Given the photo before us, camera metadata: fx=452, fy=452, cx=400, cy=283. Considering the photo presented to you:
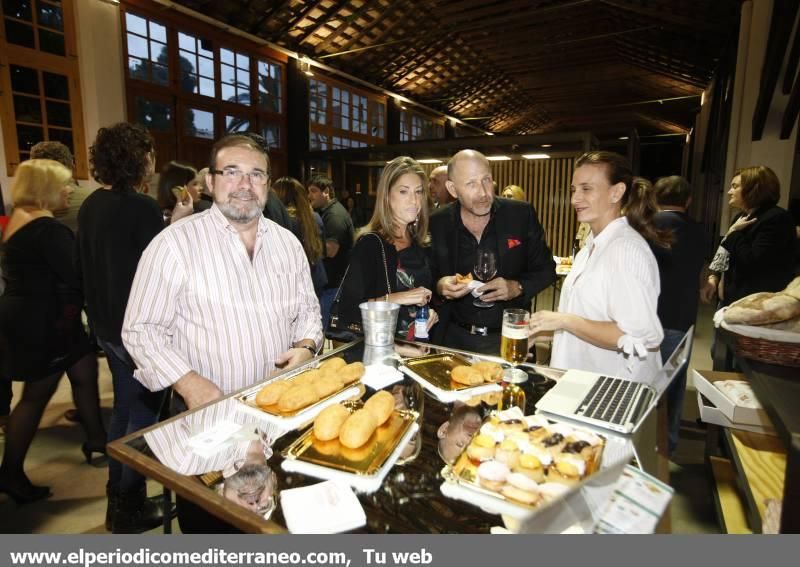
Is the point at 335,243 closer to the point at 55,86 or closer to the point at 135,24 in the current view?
the point at 55,86

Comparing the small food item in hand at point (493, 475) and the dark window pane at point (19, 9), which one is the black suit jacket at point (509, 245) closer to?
the small food item in hand at point (493, 475)

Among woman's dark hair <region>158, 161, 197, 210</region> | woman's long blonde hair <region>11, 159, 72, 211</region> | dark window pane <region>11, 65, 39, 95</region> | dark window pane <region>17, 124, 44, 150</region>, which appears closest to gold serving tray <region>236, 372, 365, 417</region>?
woman's long blonde hair <region>11, 159, 72, 211</region>

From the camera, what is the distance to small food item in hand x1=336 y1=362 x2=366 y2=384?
135 cm

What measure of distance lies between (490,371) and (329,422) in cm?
57

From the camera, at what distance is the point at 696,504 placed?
2592 millimetres

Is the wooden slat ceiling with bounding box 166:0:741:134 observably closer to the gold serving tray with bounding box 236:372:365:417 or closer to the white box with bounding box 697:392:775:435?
the white box with bounding box 697:392:775:435

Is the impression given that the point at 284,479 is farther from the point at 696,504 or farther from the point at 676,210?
the point at 676,210

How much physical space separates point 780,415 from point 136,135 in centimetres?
296

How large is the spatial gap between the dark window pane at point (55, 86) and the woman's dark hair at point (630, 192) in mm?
7931

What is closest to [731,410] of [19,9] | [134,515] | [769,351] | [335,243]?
[769,351]

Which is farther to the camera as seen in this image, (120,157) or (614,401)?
(120,157)

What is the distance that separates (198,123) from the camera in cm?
926

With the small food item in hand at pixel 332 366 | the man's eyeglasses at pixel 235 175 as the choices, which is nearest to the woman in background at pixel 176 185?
the man's eyeglasses at pixel 235 175

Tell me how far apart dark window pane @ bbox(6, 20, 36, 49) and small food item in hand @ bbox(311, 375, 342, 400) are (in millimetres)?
7885
